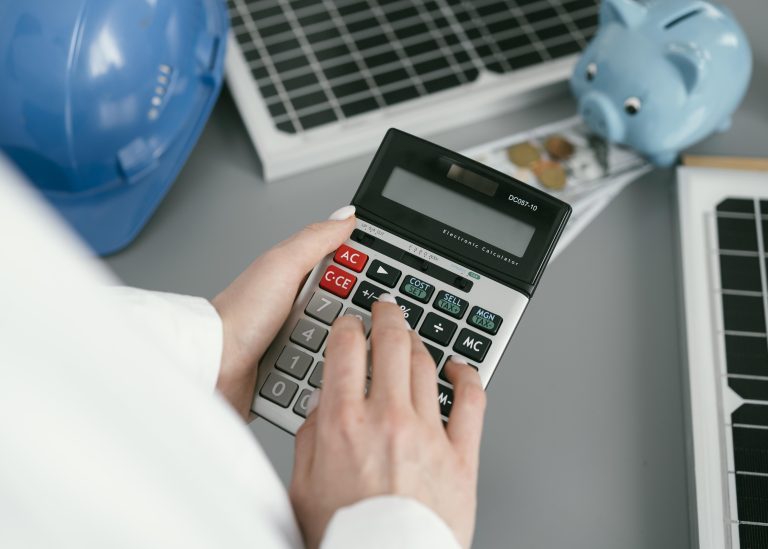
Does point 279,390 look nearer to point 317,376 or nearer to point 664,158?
point 317,376


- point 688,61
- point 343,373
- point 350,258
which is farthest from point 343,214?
point 688,61

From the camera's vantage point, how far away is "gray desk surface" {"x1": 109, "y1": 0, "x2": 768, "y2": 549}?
1.53ft

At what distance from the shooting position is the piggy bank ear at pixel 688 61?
1.61ft

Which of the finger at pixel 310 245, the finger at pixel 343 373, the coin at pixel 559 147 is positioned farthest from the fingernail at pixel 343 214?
the coin at pixel 559 147

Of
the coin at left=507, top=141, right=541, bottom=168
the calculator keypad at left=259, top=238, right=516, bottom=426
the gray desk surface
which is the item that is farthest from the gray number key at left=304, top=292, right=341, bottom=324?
the coin at left=507, top=141, right=541, bottom=168

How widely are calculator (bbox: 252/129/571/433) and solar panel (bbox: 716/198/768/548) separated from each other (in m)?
0.15

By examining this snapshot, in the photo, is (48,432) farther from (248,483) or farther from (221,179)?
(221,179)

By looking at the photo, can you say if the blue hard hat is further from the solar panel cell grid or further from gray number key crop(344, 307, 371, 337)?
gray number key crop(344, 307, 371, 337)

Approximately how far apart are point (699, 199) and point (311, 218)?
25 centimetres

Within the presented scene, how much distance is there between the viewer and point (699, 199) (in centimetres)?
54

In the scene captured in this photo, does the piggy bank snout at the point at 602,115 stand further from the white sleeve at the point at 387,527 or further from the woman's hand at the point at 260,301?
the white sleeve at the point at 387,527

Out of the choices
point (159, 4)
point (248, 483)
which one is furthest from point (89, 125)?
point (248, 483)

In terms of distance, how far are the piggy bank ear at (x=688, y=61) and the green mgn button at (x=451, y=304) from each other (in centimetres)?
21

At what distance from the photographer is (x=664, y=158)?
0.55m
